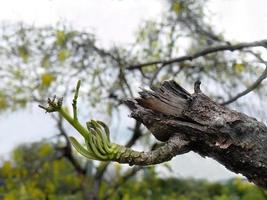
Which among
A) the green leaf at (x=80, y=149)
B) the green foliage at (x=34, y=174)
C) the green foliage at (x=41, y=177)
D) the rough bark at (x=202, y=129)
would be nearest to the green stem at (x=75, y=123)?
the green leaf at (x=80, y=149)

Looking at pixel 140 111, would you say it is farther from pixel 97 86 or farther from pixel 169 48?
pixel 97 86

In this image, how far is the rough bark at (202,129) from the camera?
1214mm

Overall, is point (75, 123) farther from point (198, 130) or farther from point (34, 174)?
point (34, 174)

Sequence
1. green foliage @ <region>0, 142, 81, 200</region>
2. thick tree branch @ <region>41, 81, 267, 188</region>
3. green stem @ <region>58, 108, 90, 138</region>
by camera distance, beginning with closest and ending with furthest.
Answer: green stem @ <region>58, 108, 90, 138</region> → thick tree branch @ <region>41, 81, 267, 188</region> → green foliage @ <region>0, 142, 81, 200</region>

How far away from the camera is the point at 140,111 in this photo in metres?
1.25

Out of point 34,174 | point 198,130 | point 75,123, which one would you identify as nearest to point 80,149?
point 75,123

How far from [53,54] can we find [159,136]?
4.49 metres

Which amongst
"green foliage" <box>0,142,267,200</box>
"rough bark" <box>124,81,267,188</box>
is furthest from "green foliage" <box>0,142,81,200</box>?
"rough bark" <box>124,81,267,188</box>

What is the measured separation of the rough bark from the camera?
1214mm

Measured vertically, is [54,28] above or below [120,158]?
above

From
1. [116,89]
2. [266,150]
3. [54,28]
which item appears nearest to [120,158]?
[266,150]

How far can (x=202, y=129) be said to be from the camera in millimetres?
1214

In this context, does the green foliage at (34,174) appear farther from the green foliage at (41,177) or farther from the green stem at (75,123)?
the green stem at (75,123)

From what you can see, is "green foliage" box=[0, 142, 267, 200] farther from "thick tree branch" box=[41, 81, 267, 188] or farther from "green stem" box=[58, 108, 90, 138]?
"green stem" box=[58, 108, 90, 138]
